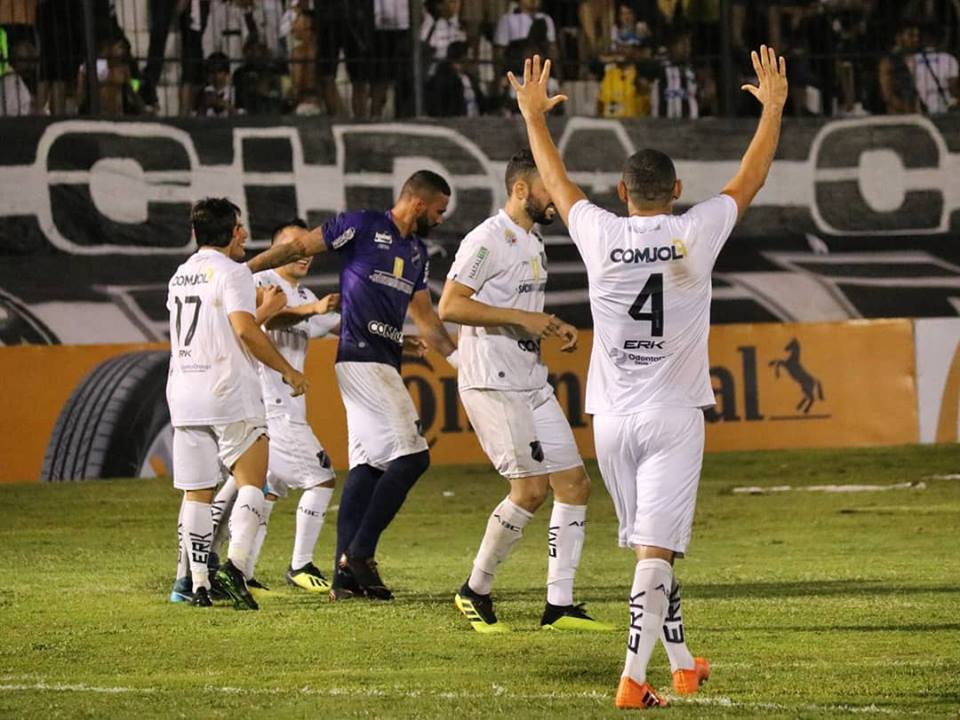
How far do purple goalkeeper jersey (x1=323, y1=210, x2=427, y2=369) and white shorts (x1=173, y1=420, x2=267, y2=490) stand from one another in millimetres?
802

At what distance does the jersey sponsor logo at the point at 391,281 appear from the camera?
1032 centimetres

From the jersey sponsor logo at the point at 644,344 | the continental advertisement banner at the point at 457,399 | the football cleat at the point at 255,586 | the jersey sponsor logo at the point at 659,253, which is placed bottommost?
the continental advertisement banner at the point at 457,399

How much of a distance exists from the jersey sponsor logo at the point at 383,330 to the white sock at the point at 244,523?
3.63ft

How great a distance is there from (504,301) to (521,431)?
0.67 metres

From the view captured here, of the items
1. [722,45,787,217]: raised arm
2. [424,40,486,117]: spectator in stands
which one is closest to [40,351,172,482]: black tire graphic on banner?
[424,40,486,117]: spectator in stands

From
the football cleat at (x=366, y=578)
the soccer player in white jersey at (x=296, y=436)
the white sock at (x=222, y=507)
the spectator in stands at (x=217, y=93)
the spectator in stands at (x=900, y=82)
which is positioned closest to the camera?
the football cleat at (x=366, y=578)

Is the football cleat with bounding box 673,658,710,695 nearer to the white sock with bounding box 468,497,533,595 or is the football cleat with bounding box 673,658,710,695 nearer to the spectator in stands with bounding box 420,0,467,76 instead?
the white sock with bounding box 468,497,533,595

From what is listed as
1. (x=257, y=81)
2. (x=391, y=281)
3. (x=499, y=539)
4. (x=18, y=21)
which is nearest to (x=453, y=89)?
(x=257, y=81)

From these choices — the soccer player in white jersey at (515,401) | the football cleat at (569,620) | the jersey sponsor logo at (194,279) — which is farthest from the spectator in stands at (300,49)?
the football cleat at (569,620)

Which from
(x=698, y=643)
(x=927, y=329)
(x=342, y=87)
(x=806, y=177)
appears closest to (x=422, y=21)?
(x=342, y=87)

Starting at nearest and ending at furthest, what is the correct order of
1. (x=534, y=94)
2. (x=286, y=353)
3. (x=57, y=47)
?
(x=534, y=94), (x=286, y=353), (x=57, y=47)

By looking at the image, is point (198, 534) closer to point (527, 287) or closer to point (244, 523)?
point (244, 523)

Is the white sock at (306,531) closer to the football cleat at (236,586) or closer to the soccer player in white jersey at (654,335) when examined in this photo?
the football cleat at (236,586)

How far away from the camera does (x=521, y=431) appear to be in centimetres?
926
